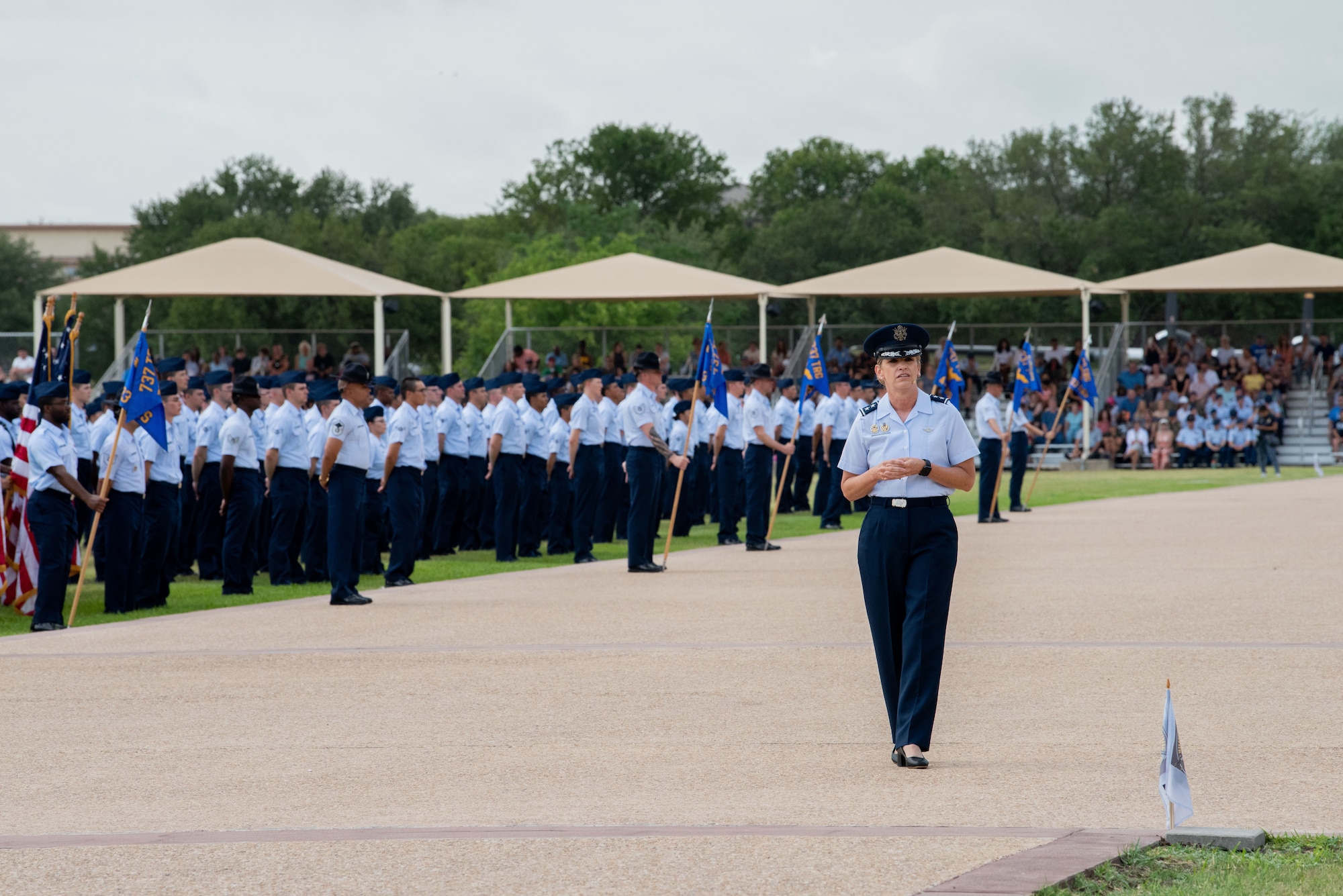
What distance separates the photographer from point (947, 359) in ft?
77.7

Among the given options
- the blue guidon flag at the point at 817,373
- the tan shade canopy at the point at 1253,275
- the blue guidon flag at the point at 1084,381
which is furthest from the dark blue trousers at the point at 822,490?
the tan shade canopy at the point at 1253,275

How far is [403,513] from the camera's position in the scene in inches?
575

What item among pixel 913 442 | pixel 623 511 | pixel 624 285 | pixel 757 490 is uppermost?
pixel 624 285

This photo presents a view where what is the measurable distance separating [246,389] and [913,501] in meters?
9.44

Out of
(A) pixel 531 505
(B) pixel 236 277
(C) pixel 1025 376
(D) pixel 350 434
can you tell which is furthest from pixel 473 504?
(B) pixel 236 277

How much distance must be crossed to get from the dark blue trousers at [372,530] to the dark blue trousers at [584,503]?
203cm

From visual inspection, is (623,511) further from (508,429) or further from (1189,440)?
(1189,440)

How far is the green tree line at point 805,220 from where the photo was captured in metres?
56.7

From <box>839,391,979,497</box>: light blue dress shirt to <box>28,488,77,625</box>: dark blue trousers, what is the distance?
711 centimetres

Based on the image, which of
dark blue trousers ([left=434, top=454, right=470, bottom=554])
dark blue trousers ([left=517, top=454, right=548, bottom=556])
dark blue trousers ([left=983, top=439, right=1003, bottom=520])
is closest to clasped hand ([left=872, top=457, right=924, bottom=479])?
dark blue trousers ([left=517, top=454, right=548, bottom=556])

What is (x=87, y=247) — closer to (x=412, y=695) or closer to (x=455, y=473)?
(x=455, y=473)

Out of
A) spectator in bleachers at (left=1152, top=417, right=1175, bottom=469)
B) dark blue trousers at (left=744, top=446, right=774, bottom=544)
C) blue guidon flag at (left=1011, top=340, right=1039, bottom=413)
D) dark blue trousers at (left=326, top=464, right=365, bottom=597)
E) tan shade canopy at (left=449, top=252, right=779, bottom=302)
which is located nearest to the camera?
dark blue trousers at (left=326, top=464, right=365, bottom=597)

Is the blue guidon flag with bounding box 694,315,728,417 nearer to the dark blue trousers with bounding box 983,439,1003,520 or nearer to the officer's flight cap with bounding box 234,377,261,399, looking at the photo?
the dark blue trousers with bounding box 983,439,1003,520

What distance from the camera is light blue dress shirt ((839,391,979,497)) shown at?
7.02 metres
